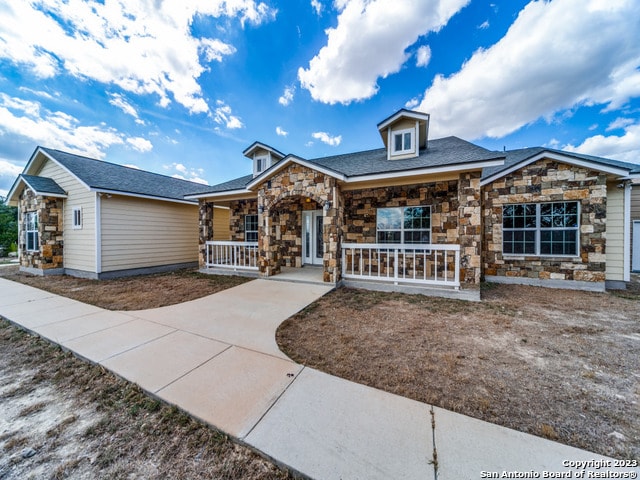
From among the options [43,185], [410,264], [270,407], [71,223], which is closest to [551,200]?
[410,264]

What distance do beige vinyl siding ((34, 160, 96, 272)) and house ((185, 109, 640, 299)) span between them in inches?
166

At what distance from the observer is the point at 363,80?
10.4 meters

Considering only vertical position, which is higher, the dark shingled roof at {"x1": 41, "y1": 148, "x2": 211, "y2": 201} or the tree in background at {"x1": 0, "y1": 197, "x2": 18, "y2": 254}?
the dark shingled roof at {"x1": 41, "y1": 148, "x2": 211, "y2": 201}

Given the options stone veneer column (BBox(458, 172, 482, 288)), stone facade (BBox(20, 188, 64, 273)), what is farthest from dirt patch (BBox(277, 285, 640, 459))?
stone facade (BBox(20, 188, 64, 273))

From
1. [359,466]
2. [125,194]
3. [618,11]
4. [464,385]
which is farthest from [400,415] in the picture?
[618,11]

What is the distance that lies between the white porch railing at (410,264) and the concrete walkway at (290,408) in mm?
3345

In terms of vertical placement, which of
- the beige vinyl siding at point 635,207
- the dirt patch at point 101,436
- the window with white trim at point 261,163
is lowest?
the dirt patch at point 101,436

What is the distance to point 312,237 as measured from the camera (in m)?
9.09

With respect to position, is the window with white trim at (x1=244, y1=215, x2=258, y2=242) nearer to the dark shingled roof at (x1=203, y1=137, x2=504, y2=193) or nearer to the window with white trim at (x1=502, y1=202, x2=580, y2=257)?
the dark shingled roof at (x1=203, y1=137, x2=504, y2=193)

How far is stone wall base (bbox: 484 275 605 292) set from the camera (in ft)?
20.2

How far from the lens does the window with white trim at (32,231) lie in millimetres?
8812

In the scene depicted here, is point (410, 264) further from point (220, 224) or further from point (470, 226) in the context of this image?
point (220, 224)

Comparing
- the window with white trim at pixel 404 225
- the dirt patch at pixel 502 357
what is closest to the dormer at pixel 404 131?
the window with white trim at pixel 404 225

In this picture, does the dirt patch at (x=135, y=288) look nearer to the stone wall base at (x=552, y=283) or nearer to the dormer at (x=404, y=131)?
the dormer at (x=404, y=131)
